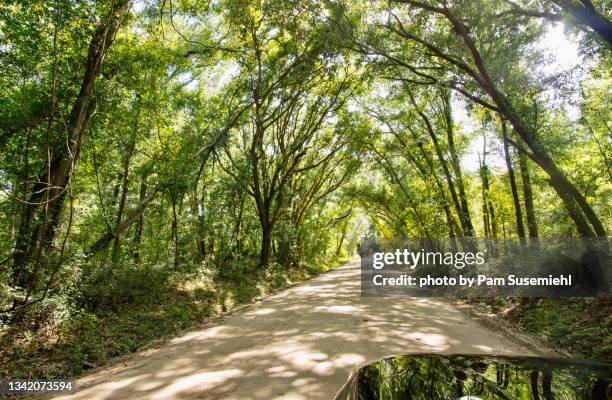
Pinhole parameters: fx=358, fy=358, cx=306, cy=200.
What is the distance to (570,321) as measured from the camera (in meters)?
7.40

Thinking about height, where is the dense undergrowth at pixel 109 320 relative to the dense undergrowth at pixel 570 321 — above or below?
above

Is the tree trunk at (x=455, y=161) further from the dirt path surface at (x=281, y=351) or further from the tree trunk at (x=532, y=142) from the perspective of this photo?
the dirt path surface at (x=281, y=351)

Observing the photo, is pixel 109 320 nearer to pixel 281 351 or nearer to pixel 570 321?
pixel 281 351

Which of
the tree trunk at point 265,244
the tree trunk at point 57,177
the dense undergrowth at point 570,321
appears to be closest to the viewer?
the dense undergrowth at point 570,321

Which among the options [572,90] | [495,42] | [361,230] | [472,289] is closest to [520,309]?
[472,289]

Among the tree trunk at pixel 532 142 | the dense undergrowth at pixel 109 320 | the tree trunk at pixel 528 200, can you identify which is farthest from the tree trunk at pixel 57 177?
the tree trunk at pixel 528 200

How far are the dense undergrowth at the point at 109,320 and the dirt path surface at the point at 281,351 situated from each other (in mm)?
651

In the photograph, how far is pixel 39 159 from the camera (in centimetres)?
898

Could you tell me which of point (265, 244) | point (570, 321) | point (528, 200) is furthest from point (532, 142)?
point (265, 244)

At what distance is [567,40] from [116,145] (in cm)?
1330

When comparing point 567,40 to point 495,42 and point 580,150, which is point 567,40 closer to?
point 495,42

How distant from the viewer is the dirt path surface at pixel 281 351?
14.5 ft

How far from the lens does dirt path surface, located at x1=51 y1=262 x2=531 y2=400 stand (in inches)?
174

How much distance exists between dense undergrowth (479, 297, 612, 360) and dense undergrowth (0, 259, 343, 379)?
25.8 feet
